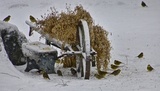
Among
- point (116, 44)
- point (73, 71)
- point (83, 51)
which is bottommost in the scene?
point (73, 71)

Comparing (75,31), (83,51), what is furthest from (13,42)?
(83,51)

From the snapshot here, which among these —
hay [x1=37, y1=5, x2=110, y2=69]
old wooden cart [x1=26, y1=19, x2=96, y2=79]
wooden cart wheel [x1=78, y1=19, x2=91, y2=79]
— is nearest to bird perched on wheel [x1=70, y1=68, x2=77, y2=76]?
old wooden cart [x1=26, y1=19, x2=96, y2=79]

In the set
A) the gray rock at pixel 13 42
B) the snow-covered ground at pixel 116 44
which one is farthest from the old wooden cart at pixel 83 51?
the gray rock at pixel 13 42

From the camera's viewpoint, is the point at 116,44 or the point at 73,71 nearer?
the point at 73,71

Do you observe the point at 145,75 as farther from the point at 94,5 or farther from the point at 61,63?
the point at 94,5

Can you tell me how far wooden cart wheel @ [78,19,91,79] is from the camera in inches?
324

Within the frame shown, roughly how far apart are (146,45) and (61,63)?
3.54m

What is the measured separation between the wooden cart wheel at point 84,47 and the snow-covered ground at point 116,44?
20 centimetres

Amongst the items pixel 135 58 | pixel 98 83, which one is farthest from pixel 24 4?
pixel 98 83

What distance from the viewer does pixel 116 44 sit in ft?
43.1

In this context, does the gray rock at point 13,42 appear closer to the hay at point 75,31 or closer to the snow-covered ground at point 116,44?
the snow-covered ground at point 116,44

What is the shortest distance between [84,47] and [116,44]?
4877mm

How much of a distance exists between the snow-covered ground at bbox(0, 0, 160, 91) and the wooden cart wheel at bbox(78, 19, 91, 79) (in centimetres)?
20

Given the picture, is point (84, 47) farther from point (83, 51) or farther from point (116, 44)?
point (116, 44)
